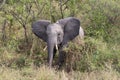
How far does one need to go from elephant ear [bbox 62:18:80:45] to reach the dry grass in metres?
1.44

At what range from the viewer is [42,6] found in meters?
13.2

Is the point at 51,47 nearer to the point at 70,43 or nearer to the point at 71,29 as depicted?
the point at 70,43

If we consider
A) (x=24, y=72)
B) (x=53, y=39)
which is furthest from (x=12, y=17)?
(x=24, y=72)

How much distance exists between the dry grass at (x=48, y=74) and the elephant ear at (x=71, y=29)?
1443 mm

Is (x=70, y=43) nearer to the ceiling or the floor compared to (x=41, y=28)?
nearer to the floor

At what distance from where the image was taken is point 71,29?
39.3 ft

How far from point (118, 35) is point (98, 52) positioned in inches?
91.3

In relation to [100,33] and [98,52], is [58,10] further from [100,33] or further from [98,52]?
[98,52]

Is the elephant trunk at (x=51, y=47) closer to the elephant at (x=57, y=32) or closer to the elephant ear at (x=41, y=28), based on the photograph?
the elephant at (x=57, y=32)

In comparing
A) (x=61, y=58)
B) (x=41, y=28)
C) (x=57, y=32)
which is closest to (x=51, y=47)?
(x=61, y=58)

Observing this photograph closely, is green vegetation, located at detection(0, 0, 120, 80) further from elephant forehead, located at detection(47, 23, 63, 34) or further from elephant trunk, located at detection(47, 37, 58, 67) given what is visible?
elephant forehead, located at detection(47, 23, 63, 34)

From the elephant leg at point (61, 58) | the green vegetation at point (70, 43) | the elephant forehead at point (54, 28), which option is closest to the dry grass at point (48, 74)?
the green vegetation at point (70, 43)

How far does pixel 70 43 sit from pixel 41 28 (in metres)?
0.98

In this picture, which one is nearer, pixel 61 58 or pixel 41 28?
pixel 61 58
